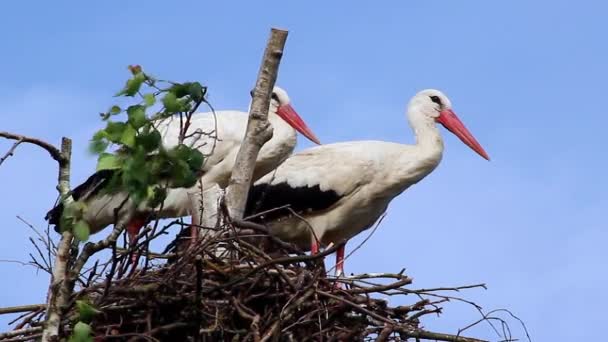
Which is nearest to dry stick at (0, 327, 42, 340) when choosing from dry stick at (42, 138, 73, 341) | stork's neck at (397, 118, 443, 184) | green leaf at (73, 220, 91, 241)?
dry stick at (42, 138, 73, 341)

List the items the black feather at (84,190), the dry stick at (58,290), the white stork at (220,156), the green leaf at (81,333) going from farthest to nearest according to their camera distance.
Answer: the white stork at (220,156), the black feather at (84,190), the dry stick at (58,290), the green leaf at (81,333)

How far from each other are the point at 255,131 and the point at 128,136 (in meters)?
3.06

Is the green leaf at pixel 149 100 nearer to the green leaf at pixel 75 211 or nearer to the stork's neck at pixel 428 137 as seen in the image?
the green leaf at pixel 75 211

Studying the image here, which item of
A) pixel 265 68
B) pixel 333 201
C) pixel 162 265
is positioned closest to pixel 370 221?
pixel 333 201

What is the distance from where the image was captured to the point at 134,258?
7.79 meters

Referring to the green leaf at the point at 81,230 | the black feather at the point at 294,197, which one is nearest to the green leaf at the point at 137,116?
the green leaf at the point at 81,230

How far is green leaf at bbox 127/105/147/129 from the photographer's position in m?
6.16

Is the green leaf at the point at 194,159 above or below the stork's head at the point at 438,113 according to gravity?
below

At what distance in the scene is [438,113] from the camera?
41.7 feet

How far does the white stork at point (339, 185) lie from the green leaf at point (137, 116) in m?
5.67

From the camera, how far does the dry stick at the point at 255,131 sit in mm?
9148

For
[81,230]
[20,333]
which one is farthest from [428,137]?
[81,230]

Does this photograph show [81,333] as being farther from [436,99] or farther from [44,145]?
[436,99]

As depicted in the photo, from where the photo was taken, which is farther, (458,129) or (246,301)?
(458,129)
